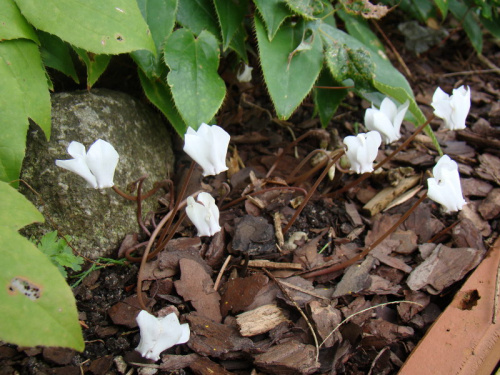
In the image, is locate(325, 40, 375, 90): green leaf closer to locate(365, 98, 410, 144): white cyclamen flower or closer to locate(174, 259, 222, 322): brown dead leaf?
locate(365, 98, 410, 144): white cyclamen flower

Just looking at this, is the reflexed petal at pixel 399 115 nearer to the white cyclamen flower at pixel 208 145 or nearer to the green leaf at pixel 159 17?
the white cyclamen flower at pixel 208 145

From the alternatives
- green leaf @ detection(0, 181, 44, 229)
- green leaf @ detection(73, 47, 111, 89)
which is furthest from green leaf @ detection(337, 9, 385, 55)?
green leaf @ detection(0, 181, 44, 229)

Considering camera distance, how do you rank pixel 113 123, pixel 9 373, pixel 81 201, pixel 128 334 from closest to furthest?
pixel 9 373 → pixel 128 334 → pixel 81 201 → pixel 113 123

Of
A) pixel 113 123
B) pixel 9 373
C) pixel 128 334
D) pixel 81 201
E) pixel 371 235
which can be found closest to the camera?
pixel 9 373

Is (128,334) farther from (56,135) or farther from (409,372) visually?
(409,372)

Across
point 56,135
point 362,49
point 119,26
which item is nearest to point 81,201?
point 56,135

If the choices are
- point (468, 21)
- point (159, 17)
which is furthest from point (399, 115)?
point (468, 21)

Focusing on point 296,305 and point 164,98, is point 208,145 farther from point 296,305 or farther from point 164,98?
point 296,305
